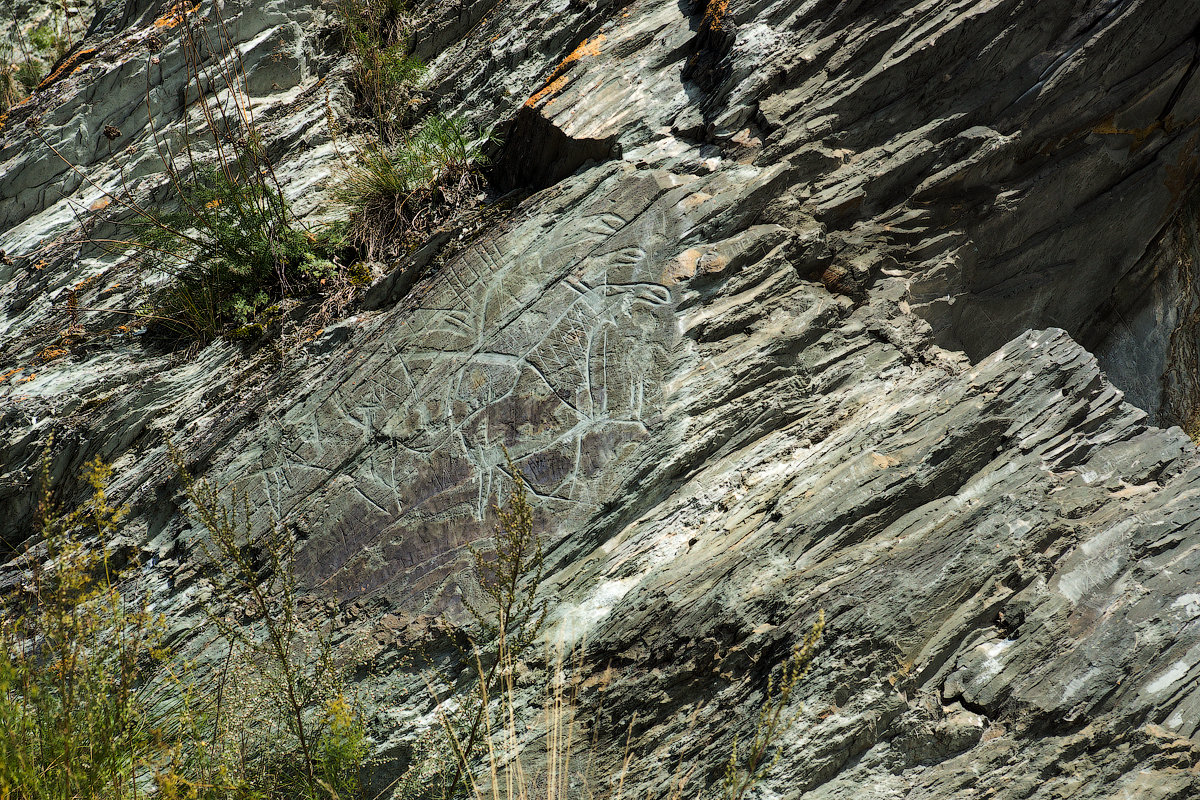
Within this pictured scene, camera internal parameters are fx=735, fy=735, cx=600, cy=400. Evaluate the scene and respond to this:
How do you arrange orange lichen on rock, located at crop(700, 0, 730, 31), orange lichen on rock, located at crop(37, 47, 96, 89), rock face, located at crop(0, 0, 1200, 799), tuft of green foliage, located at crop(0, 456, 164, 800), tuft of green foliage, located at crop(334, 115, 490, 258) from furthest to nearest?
orange lichen on rock, located at crop(37, 47, 96, 89) < tuft of green foliage, located at crop(334, 115, 490, 258) < orange lichen on rock, located at crop(700, 0, 730, 31) < rock face, located at crop(0, 0, 1200, 799) < tuft of green foliage, located at crop(0, 456, 164, 800)

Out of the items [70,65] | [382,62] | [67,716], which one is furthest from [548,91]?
[70,65]

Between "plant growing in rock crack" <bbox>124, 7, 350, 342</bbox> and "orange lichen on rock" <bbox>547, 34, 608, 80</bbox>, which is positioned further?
"orange lichen on rock" <bbox>547, 34, 608, 80</bbox>

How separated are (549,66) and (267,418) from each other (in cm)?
318

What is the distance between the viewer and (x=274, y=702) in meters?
3.00

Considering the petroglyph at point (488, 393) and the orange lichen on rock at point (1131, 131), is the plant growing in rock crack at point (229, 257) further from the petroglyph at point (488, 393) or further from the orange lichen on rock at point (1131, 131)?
the orange lichen on rock at point (1131, 131)

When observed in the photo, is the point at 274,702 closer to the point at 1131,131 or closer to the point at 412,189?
the point at 412,189

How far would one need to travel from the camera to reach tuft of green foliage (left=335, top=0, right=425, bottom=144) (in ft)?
19.1

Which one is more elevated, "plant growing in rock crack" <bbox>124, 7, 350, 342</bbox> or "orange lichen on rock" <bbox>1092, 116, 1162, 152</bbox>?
"plant growing in rock crack" <bbox>124, 7, 350, 342</bbox>

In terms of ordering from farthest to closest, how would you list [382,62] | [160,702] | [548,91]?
[382,62] → [548,91] → [160,702]

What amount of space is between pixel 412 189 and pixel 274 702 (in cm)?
338

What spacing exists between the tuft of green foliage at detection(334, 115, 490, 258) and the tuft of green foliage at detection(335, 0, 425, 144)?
2.28ft

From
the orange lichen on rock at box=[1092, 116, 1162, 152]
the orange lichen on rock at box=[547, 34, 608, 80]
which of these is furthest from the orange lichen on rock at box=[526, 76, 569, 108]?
the orange lichen on rock at box=[1092, 116, 1162, 152]

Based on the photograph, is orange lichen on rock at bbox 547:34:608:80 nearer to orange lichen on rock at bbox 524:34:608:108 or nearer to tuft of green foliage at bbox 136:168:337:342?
orange lichen on rock at bbox 524:34:608:108

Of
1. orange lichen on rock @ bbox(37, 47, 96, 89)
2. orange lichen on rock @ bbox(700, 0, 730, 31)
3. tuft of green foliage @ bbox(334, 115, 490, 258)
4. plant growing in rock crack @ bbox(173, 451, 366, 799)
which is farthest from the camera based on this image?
orange lichen on rock @ bbox(37, 47, 96, 89)
